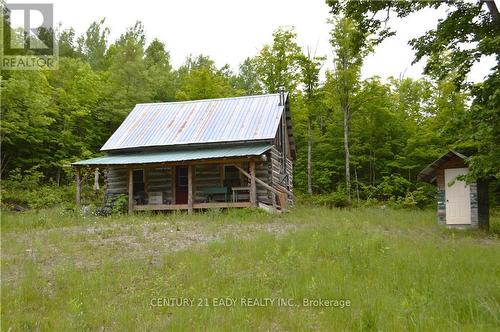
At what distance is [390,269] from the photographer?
22.8 ft

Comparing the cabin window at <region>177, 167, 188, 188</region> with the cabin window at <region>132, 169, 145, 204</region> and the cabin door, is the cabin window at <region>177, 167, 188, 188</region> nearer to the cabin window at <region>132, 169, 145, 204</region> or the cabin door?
the cabin door

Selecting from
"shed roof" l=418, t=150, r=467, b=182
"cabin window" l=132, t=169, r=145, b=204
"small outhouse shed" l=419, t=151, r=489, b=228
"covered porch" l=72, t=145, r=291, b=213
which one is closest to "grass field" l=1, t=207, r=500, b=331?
"small outhouse shed" l=419, t=151, r=489, b=228

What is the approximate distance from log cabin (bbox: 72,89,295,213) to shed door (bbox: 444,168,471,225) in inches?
256

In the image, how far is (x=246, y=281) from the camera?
650cm

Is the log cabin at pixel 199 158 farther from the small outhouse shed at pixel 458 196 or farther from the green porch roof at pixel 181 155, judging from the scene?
the small outhouse shed at pixel 458 196

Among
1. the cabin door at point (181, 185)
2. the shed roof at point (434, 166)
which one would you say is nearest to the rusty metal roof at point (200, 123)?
the cabin door at point (181, 185)

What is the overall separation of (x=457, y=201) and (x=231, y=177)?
32.1 feet

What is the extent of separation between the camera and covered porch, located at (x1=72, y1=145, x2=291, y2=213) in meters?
16.8

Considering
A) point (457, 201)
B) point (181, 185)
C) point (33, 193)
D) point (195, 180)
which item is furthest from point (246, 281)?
point (33, 193)

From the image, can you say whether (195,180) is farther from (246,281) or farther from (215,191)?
(246,281)

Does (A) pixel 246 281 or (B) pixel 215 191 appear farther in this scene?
(B) pixel 215 191

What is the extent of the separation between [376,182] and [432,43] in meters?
20.8

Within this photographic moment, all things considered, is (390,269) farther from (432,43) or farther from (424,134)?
(424,134)

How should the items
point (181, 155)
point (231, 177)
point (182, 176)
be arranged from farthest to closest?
1. point (182, 176)
2. point (231, 177)
3. point (181, 155)
